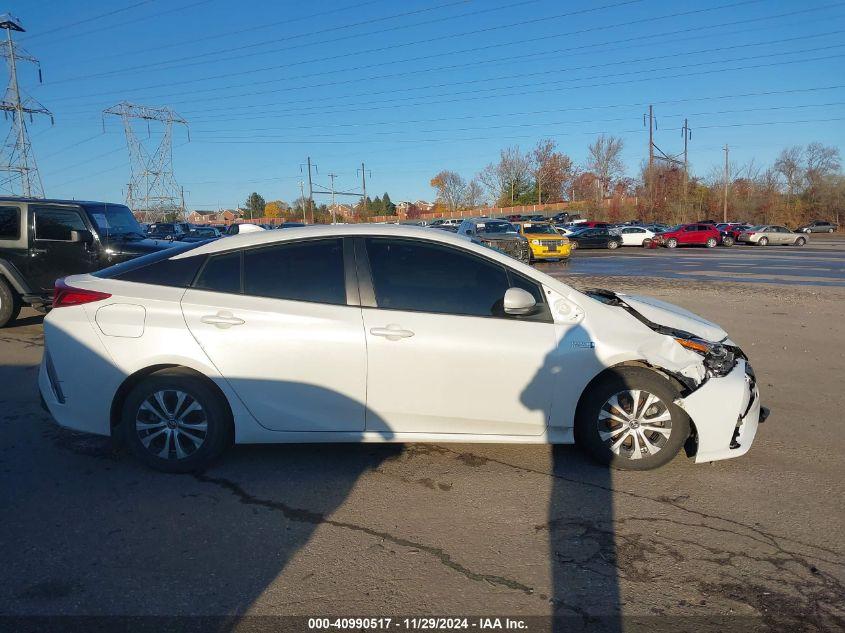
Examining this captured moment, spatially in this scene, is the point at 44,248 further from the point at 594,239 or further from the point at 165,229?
the point at 594,239

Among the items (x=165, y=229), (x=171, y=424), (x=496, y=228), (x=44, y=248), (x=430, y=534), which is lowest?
(x=430, y=534)

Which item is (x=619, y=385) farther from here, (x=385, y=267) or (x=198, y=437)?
(x=198, y=437)

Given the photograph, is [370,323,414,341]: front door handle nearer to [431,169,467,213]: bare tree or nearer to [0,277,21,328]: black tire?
[0,277,21,328]: black tire

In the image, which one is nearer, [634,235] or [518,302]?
[518,302]

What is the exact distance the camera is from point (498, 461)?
445 centimetres

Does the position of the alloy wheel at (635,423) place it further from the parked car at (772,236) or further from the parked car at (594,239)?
the parked car at (772,236)

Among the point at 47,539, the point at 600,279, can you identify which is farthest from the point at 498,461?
the point at 600,279

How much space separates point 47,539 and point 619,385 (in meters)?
3.51

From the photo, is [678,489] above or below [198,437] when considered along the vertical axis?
below

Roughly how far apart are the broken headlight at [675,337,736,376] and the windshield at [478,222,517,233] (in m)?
21.3

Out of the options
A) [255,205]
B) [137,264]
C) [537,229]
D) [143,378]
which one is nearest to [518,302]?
[143,378]

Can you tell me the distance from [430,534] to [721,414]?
2.09 meters

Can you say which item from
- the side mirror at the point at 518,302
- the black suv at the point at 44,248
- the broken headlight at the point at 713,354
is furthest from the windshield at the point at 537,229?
the side mirror at the point at 518,302

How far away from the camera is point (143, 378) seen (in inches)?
163
